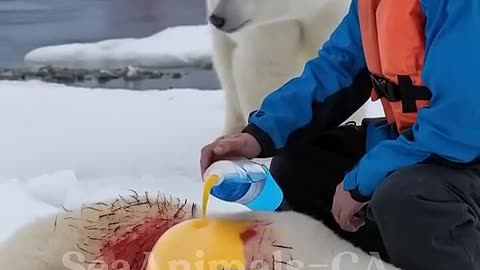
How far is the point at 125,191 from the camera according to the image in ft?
5.48

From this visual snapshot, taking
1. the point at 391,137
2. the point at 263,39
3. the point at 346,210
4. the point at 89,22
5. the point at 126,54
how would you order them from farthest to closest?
the point at 89,22 → the point at 126,54 → the point at 263,39 → the point at 391,137 → the point at 346,210

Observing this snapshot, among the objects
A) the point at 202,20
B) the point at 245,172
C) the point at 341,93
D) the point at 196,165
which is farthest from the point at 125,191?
the point at 202,20

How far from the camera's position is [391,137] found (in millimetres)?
1155

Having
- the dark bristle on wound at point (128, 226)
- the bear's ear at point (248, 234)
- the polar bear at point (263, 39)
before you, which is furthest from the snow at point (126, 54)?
the bear's ear at point (248, 234)

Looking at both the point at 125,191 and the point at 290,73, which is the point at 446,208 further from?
the point at 290,73

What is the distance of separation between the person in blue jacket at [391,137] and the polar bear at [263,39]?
52 centimetres

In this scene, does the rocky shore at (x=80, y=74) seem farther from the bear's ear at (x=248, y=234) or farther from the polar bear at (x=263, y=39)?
the bear's ear at (x=248, y=234)

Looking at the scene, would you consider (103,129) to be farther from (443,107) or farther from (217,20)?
(443,107)

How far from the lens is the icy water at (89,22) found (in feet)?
11.1

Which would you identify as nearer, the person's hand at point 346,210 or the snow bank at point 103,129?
the person's hand at point 346,210

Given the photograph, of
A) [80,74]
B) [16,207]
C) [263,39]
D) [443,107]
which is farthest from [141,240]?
[80,74]

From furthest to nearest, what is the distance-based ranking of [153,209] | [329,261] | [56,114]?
1. [56,114]
2. [153,209]
3. [329,261]

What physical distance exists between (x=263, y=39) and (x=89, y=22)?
254 centimetres

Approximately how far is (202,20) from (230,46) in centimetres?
240
